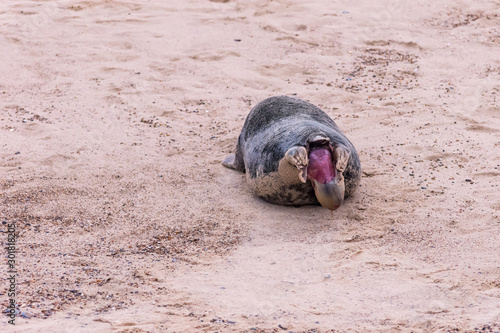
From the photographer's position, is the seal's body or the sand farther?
the seal's body

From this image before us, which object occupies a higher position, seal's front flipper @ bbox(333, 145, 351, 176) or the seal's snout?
seal's front flipper @ bbox(333, 145, 351, 176)

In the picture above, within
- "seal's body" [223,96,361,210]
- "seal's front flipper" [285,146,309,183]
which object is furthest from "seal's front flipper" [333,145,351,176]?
"seal's front flipper" [285,146,309,183]

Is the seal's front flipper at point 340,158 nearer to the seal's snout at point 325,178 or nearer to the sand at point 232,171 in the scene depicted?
the seal's snout at point 325,178

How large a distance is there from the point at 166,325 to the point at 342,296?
3.30 ft

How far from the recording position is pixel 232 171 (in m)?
5.71

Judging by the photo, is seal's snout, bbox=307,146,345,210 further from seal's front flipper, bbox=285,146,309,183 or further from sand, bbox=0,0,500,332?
sand, bbox=0,0,500,332

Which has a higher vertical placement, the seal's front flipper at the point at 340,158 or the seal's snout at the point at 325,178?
the seal's front flipper at the point at 340,158

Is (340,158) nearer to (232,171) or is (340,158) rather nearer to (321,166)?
(321,166)

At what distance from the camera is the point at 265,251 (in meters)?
4.29

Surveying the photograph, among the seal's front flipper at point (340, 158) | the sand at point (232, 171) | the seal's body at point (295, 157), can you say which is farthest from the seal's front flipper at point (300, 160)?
the sand at point (232, 171)

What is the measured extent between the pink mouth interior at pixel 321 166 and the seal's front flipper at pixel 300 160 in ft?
0.12

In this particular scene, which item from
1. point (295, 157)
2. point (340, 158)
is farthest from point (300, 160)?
point (340, 158)

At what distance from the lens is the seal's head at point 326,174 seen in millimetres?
4363

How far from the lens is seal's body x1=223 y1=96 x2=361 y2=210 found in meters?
4.39
